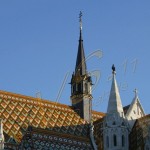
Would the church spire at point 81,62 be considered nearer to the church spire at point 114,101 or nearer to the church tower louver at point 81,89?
the church tower louver at point 81,89

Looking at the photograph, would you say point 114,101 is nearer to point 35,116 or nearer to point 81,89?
point 81,89

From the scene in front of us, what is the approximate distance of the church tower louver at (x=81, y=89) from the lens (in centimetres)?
3816

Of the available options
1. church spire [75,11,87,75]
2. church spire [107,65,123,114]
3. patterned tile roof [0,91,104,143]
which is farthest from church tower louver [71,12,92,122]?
church spire [107,65,123,114]

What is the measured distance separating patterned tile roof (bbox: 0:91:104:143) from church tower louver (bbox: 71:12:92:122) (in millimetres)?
679

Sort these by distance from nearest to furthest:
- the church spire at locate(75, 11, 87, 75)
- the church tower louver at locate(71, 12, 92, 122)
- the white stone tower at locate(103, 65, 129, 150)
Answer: the white stone tower at locate(103, 65, 129, 150) < the church tower louver at locate(71, 12, 92, 122) < the church spire at locate(75, 11, 87, 75)

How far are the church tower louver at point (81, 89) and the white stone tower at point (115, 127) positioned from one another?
2926 mm

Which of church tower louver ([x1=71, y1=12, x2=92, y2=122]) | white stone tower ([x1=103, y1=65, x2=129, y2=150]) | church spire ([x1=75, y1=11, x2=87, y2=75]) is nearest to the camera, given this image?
white stone tower ([x1=103, y1=65, x2=129, y2=150])

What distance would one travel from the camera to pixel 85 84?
39.1m

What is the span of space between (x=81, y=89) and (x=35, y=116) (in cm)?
515

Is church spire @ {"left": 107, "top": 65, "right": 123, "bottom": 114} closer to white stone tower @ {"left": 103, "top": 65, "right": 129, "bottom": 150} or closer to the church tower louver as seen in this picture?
white stone tower @ {"left": 103, "top": 65, "right": 129, "bottom": 150}

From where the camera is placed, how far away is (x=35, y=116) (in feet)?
115

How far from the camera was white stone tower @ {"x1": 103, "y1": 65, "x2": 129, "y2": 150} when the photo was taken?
34.4 meters

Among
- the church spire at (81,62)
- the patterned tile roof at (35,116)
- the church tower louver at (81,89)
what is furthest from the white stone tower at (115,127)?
the church spire at (81,62)

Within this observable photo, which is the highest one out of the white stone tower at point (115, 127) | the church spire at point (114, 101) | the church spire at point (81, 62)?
the church spire at point (81, 62)
